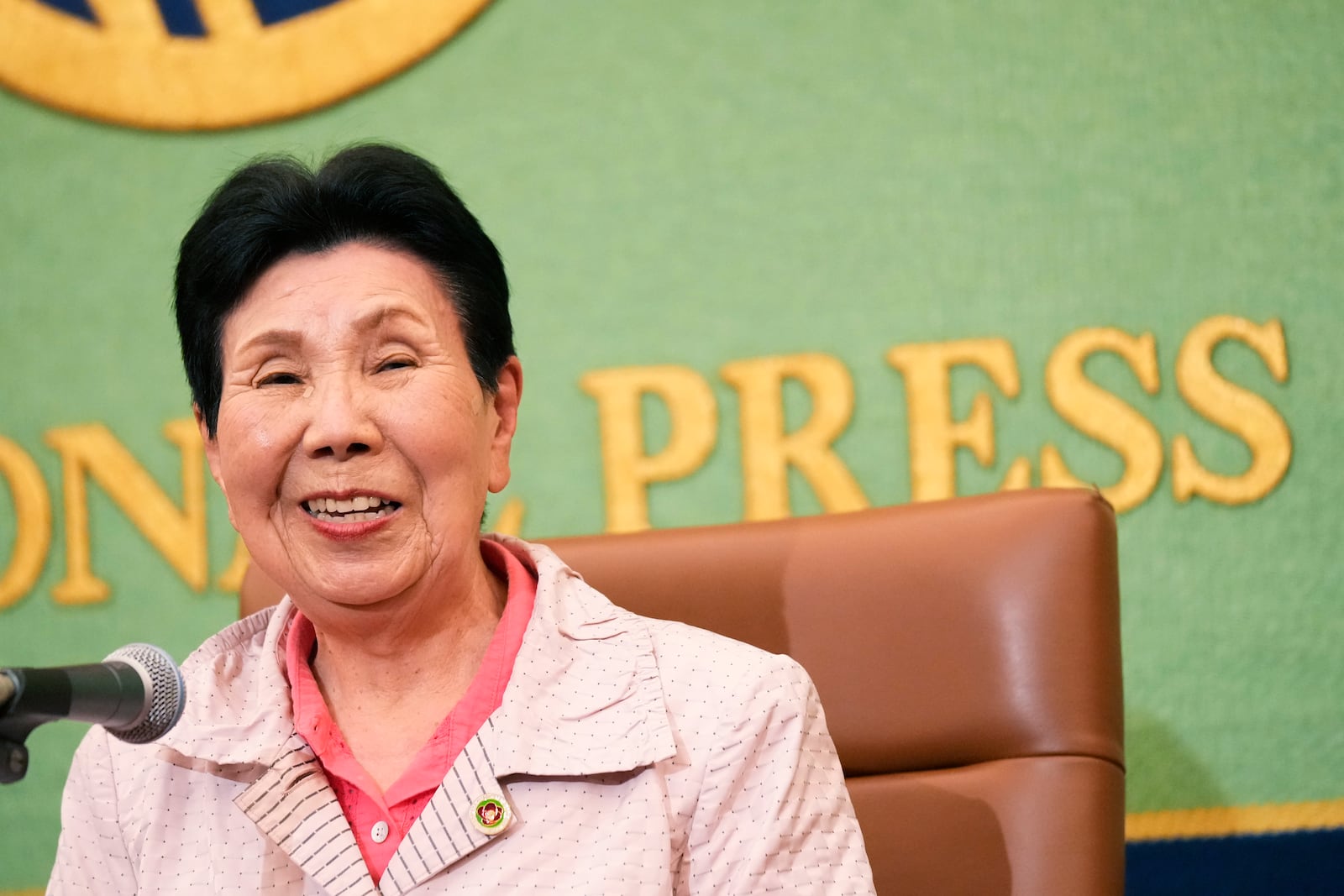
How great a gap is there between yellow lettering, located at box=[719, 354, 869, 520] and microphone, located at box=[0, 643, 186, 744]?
1167mm

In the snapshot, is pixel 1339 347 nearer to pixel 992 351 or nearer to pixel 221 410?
pixel 992 351

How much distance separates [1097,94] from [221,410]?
1.27m

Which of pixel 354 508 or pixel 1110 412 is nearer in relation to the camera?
pixel 354 508

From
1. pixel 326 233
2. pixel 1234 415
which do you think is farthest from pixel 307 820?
pixel 1234 415

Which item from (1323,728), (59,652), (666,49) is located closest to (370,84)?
(666,49)

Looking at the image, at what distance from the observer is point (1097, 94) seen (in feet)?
6.22

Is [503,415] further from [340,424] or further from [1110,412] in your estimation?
[1110,412]

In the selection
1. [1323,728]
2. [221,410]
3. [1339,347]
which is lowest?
[1323,728]

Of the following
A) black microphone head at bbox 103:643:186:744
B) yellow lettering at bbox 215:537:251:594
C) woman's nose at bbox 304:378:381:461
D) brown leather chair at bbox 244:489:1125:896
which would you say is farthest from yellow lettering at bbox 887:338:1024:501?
black microphone head at bbox 103:643:186:744

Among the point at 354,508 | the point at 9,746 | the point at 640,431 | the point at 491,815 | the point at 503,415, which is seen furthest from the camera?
the point at 640,431

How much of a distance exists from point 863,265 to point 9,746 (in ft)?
4.61

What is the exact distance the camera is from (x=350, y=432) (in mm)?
1235

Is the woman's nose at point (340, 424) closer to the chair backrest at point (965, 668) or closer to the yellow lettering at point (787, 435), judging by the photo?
the chair backrest at point (965, 668)

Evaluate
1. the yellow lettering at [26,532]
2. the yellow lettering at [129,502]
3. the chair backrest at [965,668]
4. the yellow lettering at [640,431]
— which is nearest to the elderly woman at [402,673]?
the chair backrest at [965,668]
